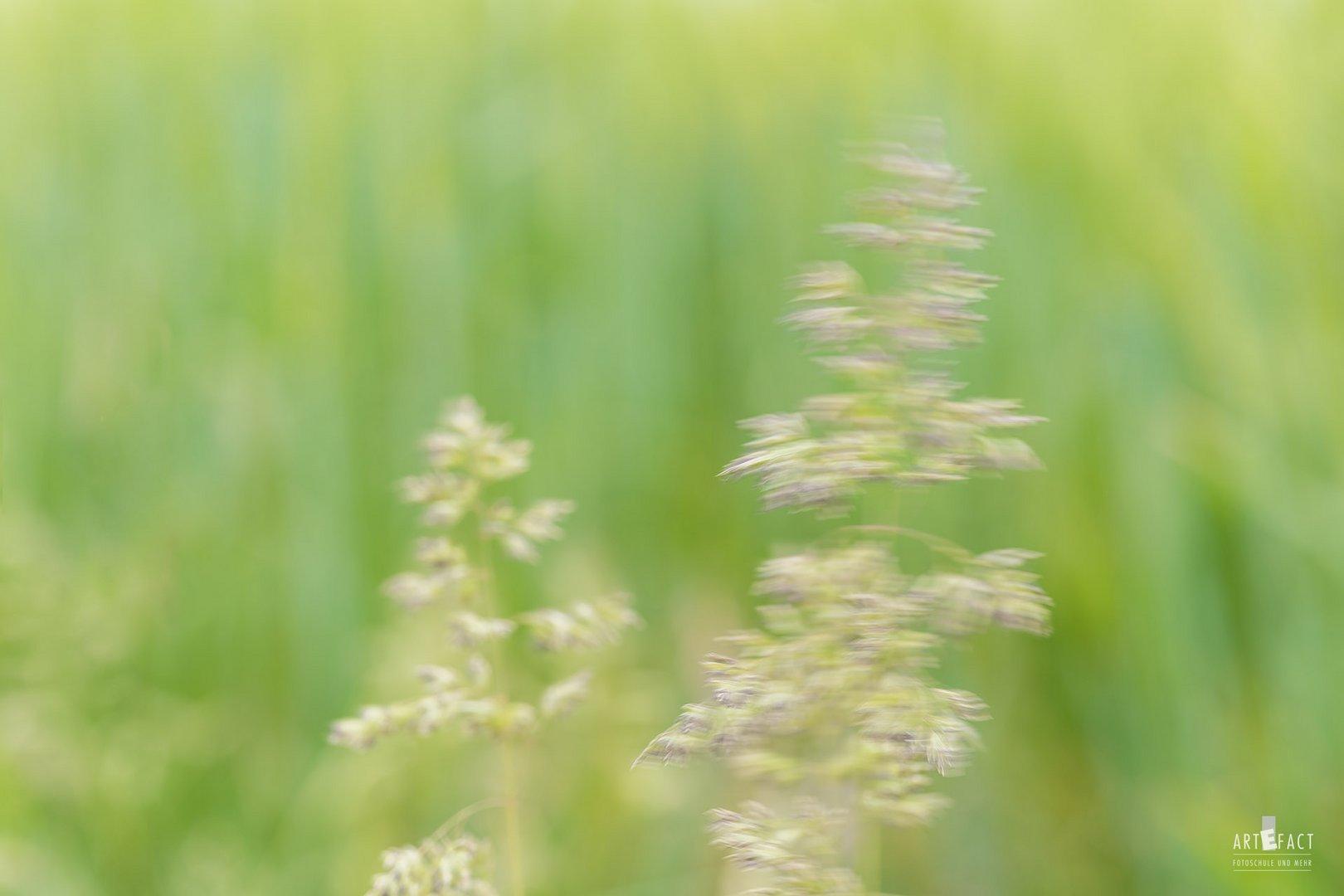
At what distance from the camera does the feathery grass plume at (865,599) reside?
0.37 m

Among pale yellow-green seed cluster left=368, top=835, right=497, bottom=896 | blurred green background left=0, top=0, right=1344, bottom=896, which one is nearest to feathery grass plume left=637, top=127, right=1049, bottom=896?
pale yellow-green seed cluster left=368, top=835, right=497, bottom=896

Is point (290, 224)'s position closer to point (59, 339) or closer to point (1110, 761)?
point (59, 339)

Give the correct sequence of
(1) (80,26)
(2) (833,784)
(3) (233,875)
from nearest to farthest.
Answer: (2) (833,784), (3) (233,875), (1) (80,26)

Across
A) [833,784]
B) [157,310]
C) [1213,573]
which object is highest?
[157,310]

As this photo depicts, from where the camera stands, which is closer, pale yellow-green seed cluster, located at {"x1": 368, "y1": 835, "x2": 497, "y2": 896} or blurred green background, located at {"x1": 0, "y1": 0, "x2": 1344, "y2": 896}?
pale yellow-green seed cluster, located at {"x1": 368, "y1": 835, "x2": 497, "y2": 896}

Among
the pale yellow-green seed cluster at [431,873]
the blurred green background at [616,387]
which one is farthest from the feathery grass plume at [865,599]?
the blurred green background at [616,387]

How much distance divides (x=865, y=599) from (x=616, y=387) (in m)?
1.04

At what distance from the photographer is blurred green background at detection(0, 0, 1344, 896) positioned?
A: 122cm

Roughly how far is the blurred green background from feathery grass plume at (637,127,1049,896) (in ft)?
2.59

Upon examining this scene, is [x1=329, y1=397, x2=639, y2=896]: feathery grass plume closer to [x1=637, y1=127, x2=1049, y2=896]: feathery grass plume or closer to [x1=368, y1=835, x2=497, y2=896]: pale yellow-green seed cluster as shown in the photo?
[x1=368, y1=835, x2=497, y2=896]: pale yellow-green seed cluster

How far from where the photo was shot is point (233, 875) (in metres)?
1.23

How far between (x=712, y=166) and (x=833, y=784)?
114cm

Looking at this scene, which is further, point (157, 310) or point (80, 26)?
point (80, 26)

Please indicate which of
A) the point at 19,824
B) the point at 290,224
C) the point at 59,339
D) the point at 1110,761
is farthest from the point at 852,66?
the point at 19,824
